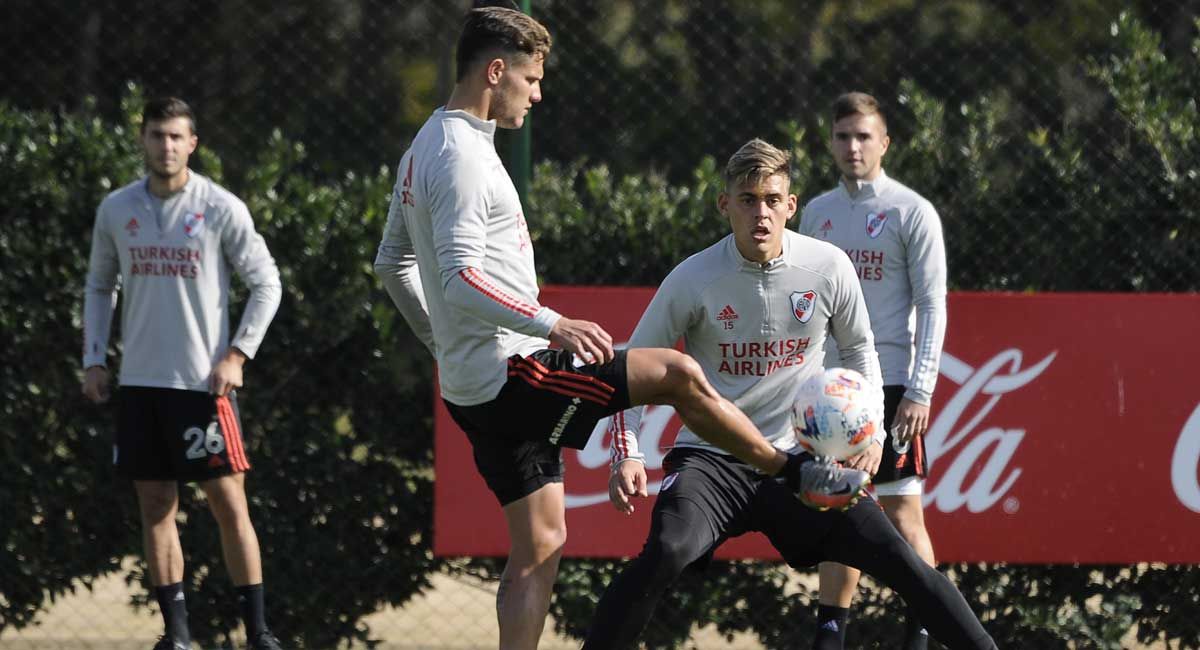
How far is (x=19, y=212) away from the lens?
6297 mm

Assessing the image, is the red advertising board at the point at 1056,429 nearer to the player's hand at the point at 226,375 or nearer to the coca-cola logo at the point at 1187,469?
the coca-cola logo at the point at 1187,469

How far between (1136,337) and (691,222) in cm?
187

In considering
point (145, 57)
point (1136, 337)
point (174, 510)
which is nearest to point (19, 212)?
point (174, 510)

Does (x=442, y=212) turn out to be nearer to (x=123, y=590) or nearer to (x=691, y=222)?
(x=691, y=222)

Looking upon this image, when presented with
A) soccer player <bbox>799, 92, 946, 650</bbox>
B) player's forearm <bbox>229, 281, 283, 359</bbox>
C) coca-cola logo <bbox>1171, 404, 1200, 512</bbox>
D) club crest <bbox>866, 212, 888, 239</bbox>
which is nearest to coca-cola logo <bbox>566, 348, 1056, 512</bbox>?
soccer player <bbox>799, 92, 946, 650</bbox>

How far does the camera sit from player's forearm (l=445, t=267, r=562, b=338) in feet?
12.8

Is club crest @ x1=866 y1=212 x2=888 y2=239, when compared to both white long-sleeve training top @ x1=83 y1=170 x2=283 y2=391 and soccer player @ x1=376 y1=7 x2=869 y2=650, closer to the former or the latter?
soccer player @ x1=376 y1=7 x2=869 y2=650

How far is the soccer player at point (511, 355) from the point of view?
13.1 feet

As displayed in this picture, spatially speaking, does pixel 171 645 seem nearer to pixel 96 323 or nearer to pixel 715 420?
pixel 96 323

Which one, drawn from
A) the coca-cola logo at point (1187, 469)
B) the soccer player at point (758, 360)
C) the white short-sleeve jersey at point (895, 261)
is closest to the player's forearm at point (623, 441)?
the soccer player at point (758, 360)

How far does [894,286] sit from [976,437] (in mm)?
903

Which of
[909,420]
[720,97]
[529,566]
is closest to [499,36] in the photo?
[529,566]

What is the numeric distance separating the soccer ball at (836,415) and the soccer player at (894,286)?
118 cm

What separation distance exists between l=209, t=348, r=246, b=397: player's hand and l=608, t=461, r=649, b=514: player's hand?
2.01 meters
